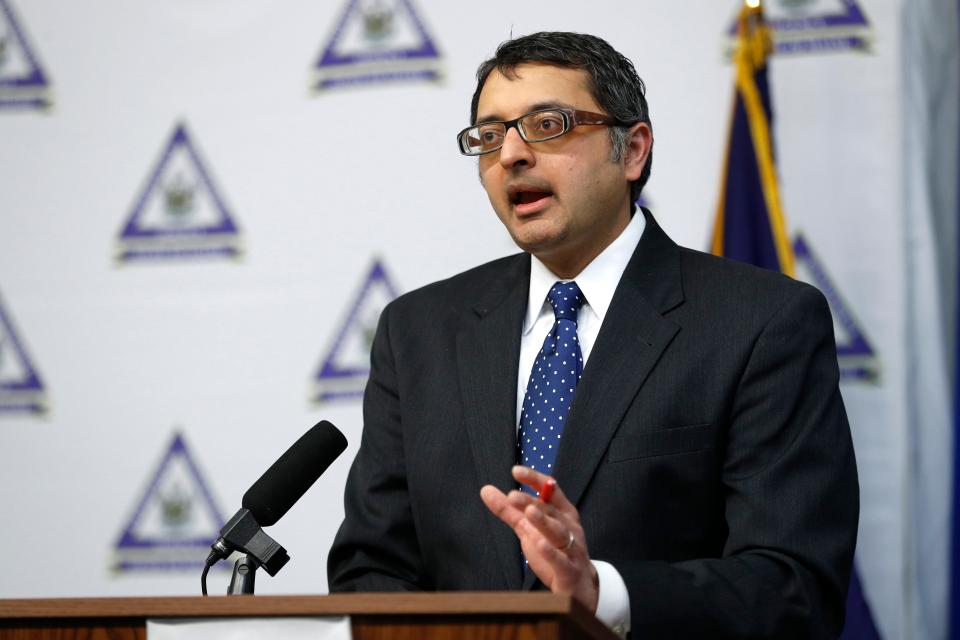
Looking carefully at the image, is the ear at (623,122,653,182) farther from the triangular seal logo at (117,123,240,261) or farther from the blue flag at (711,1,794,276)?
the triangular seal logo at (117,123,240,261)

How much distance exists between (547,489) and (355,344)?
1.87 m

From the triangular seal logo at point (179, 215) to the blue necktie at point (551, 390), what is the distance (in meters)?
1.47

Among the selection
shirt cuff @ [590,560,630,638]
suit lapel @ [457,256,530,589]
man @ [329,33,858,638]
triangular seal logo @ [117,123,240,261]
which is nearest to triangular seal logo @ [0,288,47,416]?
triangular seal logo @ [117,123,240,261]

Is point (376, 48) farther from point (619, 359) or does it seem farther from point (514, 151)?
point (619, 359)

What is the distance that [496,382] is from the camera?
2.24m

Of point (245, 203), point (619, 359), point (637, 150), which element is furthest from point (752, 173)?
point (245, 203)

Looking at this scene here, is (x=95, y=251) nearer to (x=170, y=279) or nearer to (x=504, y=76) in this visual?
(x=170, y=279)

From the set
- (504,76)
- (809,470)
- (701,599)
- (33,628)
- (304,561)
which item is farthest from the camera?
(304,561)

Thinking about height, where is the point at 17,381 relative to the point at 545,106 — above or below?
below

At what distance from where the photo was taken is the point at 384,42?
344 cm

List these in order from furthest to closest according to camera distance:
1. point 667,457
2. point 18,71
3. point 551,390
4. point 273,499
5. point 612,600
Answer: point 18,71
point 551,390
point 667,457
point 273,499
point 612,600

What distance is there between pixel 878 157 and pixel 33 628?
233cm

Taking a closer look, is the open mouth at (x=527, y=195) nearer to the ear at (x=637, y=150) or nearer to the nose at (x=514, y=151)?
the nose at (x=514, y=151)

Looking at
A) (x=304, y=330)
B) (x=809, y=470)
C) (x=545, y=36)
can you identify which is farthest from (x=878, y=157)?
(x=304, y=330)
